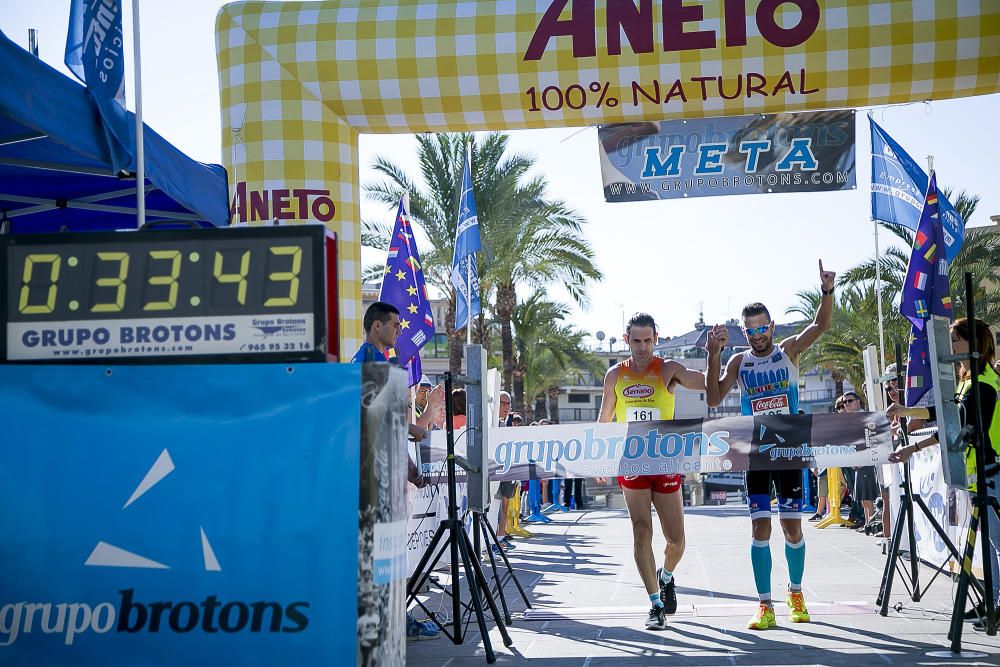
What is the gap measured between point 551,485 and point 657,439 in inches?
654

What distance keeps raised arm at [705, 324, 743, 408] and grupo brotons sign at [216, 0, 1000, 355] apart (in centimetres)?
226

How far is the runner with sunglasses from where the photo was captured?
704 centimetres

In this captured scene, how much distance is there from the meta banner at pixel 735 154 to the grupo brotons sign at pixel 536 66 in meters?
0.32

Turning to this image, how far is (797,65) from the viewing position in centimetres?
833

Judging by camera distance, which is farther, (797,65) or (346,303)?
(346,303)

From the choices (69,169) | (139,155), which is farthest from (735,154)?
(69,169)

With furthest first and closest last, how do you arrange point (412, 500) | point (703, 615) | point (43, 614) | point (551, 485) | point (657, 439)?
1. point (551, 485)
2. point (412, 500)
3. point (657, 439)
4. point (703, 615)
5. point (43, 614)

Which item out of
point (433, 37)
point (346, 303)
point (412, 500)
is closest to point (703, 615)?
point (412, 500)

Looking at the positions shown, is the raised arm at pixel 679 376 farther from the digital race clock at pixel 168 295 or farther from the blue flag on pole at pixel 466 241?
the blue flag on pole at pixel 466 241

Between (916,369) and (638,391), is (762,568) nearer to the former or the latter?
(638,391)

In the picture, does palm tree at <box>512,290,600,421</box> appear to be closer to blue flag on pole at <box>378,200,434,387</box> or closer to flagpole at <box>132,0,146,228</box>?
blue flag on pole at <box>378,200,434,387</box>

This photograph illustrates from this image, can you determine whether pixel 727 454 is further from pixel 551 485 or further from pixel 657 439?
pixel 551 485

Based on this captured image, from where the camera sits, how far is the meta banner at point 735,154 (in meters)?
8.93

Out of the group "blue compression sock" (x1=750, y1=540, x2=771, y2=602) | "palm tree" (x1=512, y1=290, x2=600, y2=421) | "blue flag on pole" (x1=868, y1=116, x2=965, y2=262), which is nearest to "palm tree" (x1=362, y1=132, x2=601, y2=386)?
"palm tree" (x1=512, y1=290, x2=600, y2=421)
